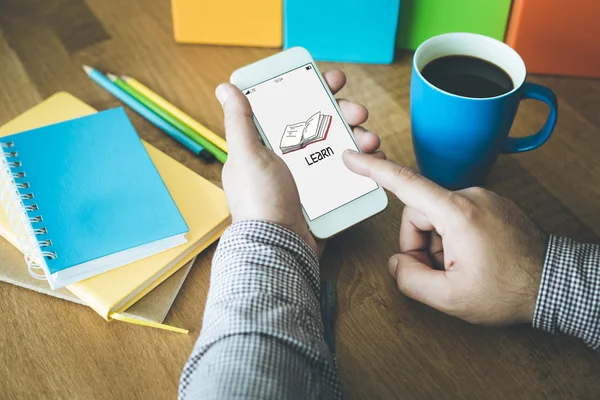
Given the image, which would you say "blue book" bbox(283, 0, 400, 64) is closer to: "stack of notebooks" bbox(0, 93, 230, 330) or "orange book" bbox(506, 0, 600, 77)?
"orange book" bbox(506, 0, 600, 77)

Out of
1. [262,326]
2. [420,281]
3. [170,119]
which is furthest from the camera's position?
[170,119]

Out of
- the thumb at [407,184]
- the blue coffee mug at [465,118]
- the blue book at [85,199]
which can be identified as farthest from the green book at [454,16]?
the blue book at [85,199]

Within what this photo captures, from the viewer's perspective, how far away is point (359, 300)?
0.64 m

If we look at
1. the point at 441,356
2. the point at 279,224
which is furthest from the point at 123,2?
the point at 441,356

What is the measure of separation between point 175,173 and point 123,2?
41 cm

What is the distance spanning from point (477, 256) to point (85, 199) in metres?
0.42

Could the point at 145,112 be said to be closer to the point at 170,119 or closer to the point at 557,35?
the point at 170,119

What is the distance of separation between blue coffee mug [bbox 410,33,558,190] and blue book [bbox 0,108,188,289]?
0.29 m

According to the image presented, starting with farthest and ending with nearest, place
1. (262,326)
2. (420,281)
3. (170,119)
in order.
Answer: (170,119) < (420,281) < (262,326)

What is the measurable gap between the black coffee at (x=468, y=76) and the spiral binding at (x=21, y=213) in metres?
0.45

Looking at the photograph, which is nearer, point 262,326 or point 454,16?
point 262,326

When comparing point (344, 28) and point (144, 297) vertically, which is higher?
point (344, 28)

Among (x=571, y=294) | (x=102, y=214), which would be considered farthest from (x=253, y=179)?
(x=571, y=294)

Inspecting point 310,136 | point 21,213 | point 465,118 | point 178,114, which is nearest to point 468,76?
point 465,118
